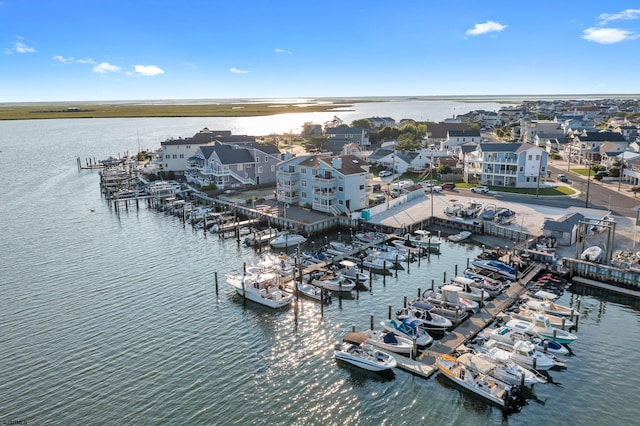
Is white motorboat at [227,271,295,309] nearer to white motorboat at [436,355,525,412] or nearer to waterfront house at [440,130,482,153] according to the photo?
white motorboat at [436,355,525,412]

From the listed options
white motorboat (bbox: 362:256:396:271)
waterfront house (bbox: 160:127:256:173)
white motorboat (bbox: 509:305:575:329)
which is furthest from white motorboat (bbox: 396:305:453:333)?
waterfront house (bbox: 160:127:256:173)

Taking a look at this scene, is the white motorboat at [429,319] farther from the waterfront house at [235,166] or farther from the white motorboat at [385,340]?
the waterfront house at [235,166]

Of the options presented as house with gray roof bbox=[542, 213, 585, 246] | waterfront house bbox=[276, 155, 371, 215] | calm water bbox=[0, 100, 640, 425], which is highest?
waterfront house bbox=[276, 155, 371, 215]

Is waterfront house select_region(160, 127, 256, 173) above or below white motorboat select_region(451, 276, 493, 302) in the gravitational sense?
above

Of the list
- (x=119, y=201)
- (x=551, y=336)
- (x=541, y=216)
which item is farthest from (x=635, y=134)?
(x=119, y=201)

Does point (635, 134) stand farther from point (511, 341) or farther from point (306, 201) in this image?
point (511, 341)

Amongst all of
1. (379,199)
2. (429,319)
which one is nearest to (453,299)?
(429,319)

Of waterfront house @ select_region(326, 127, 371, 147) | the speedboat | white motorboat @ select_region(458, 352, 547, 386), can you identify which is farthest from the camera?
waterfront house @ select_region(326, 127, 371, 147)
